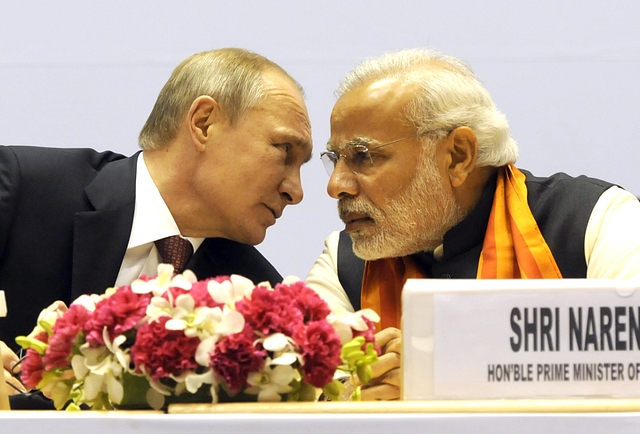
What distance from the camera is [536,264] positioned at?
2186mm

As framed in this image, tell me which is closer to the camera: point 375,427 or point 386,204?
point 375,427

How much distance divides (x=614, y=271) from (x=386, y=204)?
1.88ft

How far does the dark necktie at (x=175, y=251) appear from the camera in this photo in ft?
8.19

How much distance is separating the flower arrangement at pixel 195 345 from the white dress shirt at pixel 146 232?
109cm

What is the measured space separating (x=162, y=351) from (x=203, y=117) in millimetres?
1499

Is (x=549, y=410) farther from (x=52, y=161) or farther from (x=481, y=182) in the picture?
(x=52, y=161)

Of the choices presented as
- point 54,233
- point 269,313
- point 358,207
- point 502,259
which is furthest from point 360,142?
point 269,313

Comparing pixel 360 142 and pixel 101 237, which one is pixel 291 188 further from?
pixel 101 237

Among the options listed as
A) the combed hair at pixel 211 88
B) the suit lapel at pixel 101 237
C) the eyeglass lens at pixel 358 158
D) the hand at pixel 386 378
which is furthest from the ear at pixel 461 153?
the suit lapel at pixel 101 237

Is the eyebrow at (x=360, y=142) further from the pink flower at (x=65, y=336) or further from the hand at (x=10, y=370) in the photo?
the pink flower at (x=65, y=336)

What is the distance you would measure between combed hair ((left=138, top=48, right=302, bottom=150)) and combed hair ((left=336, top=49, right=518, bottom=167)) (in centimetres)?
31

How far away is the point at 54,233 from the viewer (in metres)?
2.48

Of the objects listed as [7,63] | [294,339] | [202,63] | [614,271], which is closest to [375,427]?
[294,339]

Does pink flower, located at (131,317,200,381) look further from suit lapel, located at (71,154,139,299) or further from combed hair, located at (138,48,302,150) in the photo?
combed hair, located at (138,48,302,150)
